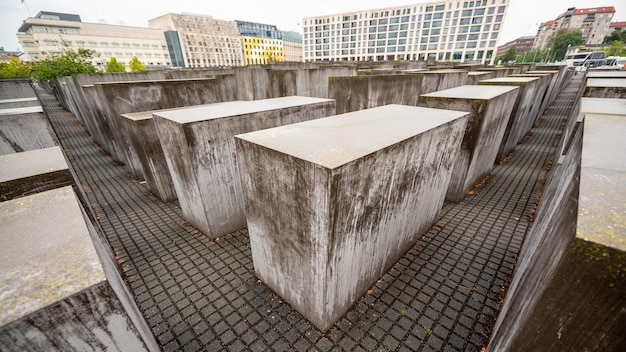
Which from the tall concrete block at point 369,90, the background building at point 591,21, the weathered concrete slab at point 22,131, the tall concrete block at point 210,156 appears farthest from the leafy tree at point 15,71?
the background building at point 591,21

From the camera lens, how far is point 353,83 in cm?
737

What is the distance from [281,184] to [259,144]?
A: 0.54 meters

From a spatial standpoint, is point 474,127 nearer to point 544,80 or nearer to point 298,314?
point 298,314

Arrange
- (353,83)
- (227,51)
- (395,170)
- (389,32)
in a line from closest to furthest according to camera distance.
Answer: (395,170)
(353,83)
(389,32)
(227,51)

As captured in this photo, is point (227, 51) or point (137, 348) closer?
point (137, 348)

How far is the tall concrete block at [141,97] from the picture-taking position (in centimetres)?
644

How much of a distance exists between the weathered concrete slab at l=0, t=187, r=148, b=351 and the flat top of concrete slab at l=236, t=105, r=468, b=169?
1.72 meters

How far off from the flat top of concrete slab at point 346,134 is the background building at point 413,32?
73.5 metres

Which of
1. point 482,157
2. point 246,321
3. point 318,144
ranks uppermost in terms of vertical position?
point 318,144

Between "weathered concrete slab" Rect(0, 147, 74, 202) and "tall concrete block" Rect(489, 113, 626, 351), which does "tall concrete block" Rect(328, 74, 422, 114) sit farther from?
"weathered concrete slab" Rect(0, 147, 74, 202)

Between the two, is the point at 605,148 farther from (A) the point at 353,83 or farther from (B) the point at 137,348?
(A) the point at 353,83

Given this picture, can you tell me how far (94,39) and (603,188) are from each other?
9336cm

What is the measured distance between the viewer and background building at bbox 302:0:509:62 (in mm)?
64125

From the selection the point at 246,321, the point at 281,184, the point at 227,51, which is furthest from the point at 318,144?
the point at 227,51
